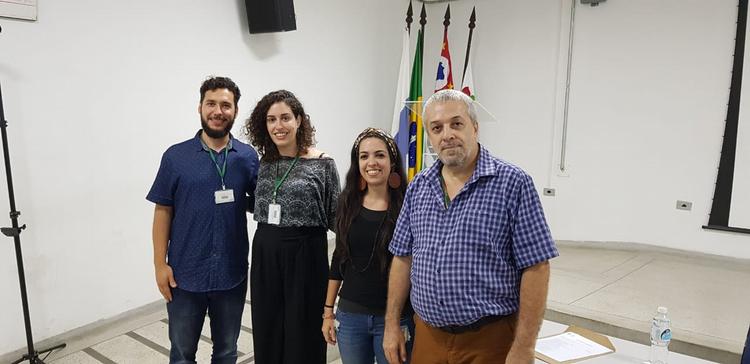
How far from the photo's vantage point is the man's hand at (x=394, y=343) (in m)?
1.54

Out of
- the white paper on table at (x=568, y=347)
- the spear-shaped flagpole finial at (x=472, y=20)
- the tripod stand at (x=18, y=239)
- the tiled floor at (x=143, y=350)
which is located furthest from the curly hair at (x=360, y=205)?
the spear-shaped flagpole finial at (x=472, y=20)

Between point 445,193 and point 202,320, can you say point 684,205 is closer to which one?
point 445,193

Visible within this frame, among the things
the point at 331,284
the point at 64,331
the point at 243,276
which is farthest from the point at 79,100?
the point at 331,284

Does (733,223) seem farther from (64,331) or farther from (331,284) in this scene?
(64,331)

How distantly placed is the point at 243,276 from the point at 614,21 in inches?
160

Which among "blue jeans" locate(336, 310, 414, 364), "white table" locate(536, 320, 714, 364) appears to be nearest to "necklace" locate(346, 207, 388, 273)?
"blue jeans" locate(336, 310, 414, 364)

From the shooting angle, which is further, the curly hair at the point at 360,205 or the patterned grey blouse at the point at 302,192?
the patterned grey blouse at the point at 302,192

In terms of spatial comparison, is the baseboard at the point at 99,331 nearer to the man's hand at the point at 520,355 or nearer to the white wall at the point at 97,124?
the white wall at the point at 97,124

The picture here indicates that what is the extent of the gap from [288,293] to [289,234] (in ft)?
0.77

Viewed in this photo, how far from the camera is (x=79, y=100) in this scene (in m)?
2.67

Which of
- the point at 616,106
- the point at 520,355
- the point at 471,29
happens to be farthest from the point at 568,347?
the point at 471,29

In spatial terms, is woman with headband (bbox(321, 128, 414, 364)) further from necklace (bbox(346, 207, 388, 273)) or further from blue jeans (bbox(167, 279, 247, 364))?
blue jeans (bbox(167, 279, 247, 364))

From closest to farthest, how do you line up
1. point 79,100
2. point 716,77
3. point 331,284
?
1. point 331,284
2. point 79,100
3. point 716,77

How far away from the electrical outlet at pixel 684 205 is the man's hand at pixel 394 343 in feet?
12.1
